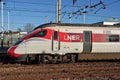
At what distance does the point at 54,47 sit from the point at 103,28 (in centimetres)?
396

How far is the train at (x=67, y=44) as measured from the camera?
1819 cm

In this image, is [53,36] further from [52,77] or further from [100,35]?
[52,77]

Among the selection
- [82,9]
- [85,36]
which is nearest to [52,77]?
[85,36]

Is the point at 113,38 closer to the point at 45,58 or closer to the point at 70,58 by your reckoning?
the point at 70,58

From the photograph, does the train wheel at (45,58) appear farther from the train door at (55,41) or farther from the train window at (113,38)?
the train window at (113,38)

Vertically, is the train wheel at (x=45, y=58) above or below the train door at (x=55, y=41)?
below

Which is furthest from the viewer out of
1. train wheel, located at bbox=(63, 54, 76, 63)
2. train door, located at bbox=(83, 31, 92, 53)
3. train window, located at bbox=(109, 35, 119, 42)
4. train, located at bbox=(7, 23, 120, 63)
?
train window, located at bbox=(109, 35, 119, 42)

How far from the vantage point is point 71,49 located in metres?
18.9

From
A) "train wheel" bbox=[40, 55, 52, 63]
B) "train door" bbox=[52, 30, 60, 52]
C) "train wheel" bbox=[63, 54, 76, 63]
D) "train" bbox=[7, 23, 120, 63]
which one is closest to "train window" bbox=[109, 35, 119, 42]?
"train" bbox=[7, 23, 120, 63]

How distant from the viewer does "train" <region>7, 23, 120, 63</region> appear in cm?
1819

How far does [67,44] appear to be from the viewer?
18844 millimetres

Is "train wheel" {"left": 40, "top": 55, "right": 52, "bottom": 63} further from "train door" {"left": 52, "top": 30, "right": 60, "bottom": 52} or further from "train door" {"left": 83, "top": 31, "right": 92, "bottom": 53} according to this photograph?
"train door" {"left": 83, "top": 31, "right": 92, "bottom": 53}

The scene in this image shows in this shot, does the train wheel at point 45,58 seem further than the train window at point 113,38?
No

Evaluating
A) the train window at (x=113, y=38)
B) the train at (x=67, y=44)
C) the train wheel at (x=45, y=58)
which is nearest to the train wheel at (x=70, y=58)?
the train at (x=67, y=44)
